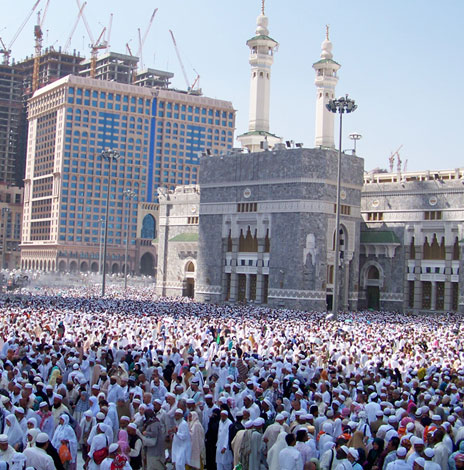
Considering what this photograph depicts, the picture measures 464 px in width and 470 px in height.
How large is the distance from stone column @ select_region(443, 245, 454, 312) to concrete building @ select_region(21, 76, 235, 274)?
2392 inches

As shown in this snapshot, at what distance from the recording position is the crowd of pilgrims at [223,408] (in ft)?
31.9

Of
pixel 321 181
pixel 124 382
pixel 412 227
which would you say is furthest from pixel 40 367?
pixel 412 227

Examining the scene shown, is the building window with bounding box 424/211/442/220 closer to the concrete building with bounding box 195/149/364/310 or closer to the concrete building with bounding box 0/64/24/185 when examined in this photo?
the concrete building with bounding box 195/149/364/310

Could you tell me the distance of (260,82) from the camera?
55.2 m

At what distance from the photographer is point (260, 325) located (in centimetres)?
3048

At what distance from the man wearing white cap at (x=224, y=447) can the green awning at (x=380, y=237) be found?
131 feet

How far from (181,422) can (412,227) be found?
1601 inches

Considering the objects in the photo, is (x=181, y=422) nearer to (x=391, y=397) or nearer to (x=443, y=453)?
(x=443, y=453)

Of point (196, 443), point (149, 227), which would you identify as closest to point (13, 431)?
point (196, 443)

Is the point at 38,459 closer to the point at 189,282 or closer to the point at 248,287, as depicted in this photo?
the point at 248,287

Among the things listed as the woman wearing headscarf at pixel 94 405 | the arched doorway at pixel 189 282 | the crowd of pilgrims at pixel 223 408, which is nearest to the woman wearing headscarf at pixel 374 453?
the crowd of pilgrims at pixel 223 408

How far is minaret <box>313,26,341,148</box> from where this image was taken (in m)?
57.5

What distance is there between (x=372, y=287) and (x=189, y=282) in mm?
14137

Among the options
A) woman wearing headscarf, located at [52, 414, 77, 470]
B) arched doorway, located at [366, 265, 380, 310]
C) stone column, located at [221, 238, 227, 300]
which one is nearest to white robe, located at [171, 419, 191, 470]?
woman wearing headscarf, located at [52, 414, 77, 470]
